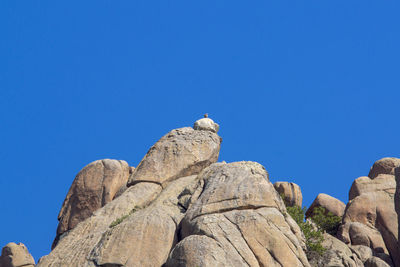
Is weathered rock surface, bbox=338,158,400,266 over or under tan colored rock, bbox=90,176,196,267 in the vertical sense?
over

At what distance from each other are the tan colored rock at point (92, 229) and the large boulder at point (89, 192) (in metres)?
7.27

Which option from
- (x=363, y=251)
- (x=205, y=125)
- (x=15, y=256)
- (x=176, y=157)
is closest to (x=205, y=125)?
(x=205, y=125)

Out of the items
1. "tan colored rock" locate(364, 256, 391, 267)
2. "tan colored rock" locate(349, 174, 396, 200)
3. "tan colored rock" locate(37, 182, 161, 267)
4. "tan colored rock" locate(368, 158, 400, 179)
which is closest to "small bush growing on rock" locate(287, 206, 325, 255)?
"tan colored rock" locate(364, 256, 391, 267)

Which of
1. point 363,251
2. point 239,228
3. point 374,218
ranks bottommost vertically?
point 239,228

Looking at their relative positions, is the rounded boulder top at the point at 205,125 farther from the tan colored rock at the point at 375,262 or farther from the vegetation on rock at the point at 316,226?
the tan colored rock at the point at 375,262

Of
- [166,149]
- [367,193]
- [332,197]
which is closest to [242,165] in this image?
[166,149]

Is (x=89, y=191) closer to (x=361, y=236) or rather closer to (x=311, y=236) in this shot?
(x=311, y=236)

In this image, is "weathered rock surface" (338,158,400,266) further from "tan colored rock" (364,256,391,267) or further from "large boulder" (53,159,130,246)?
"large boulder" (53,159,130,246)

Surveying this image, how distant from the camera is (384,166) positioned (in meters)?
55.8

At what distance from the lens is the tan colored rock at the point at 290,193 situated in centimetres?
4866

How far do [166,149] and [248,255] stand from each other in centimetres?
1350

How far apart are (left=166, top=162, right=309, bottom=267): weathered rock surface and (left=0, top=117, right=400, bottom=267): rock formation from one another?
0.05 metres

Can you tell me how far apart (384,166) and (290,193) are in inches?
425

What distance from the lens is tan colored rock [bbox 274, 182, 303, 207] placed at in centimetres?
4866
